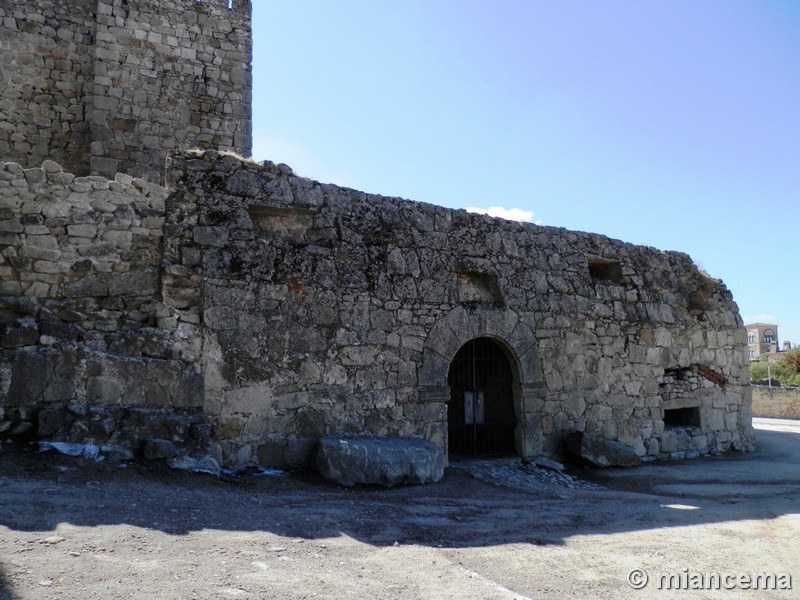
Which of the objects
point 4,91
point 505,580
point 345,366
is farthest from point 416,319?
point 4,91

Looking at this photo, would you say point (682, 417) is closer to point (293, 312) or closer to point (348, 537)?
point (293, 312)

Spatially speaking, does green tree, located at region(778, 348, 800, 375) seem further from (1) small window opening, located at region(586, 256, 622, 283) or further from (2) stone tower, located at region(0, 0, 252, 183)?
(2) stone tower, located at region(0, 0, 252, 183)

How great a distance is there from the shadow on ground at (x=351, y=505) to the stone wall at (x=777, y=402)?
13.5 meters

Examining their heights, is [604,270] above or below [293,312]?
above

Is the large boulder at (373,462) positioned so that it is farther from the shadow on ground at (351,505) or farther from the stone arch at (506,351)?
the stone arch at (506,351)

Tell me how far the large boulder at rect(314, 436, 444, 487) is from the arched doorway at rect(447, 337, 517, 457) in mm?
1703

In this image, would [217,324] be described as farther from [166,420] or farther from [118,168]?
[118,168]

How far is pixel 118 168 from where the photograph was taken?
10.3 m

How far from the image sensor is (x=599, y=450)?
7984mm

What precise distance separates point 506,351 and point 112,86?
776 centimetres

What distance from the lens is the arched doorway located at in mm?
8008

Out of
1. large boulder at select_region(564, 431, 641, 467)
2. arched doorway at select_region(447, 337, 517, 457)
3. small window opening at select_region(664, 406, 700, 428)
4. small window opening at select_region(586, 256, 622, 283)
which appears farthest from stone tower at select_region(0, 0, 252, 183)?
small window opening at select_region(664, 406, 700, 428)

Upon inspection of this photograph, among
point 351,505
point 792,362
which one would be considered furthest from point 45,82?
point 792,362

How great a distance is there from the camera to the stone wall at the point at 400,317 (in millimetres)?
6043
